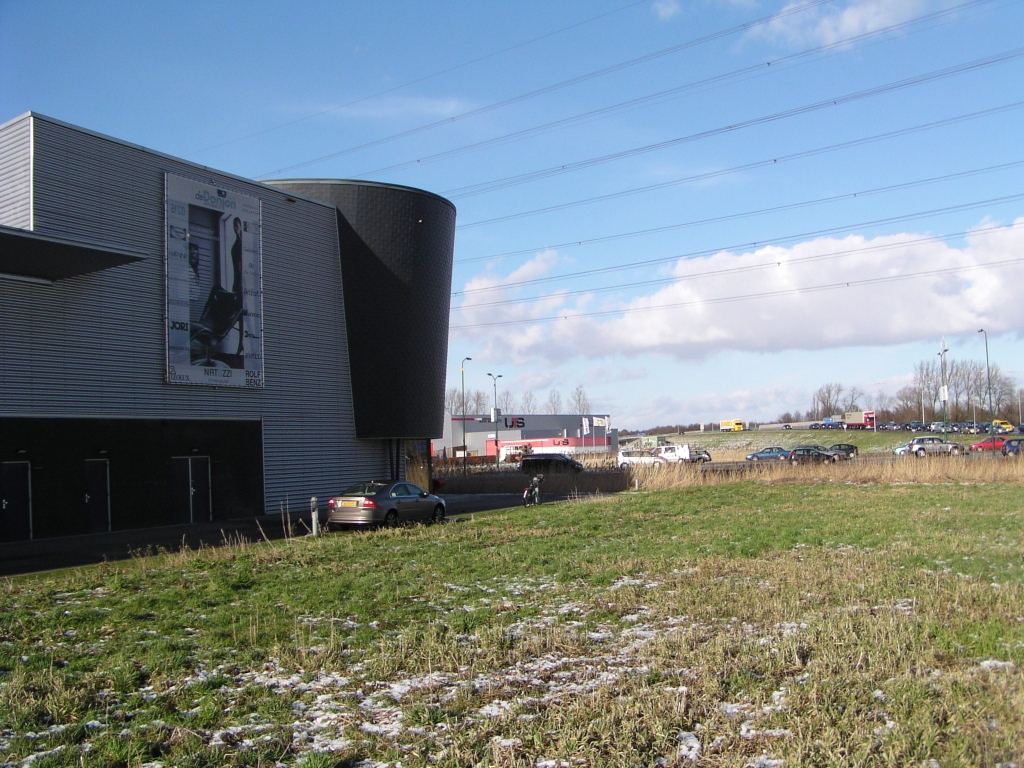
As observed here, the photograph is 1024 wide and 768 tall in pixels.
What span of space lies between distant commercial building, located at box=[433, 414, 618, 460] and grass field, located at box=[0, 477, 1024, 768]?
224 ft

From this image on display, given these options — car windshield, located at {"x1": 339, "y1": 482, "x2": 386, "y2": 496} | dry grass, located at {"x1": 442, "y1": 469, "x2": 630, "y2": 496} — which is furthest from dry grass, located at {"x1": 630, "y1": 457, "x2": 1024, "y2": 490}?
car windshield, located at {"x1": 339, "y1": 482, "x2": 386, "y2": 496}

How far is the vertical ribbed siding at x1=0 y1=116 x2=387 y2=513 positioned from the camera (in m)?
22.1

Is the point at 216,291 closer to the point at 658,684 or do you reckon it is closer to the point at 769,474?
the point at 658,684

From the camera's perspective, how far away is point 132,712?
22.3ft

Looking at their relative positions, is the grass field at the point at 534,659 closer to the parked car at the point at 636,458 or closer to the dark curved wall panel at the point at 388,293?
the dark curved wall panel at the point at 388,293

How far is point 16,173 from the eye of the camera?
72.4 ft

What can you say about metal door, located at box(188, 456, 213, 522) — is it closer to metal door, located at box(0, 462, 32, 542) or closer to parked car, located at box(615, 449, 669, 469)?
metal door, located at box(0, 462, 32, 542)

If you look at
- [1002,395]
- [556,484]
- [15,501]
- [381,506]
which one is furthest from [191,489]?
[1002,395]

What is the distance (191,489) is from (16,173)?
10.8m

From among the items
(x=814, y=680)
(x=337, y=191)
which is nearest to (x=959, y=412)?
(x=337, y=191)

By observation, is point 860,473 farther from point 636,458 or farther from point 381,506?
point 381,506

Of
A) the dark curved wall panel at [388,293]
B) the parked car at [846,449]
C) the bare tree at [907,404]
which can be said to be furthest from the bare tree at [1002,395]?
the dark curved wall panel at [388,293]

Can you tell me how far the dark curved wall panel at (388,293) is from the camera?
3319cm

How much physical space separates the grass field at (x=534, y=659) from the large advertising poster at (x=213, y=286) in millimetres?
12234
